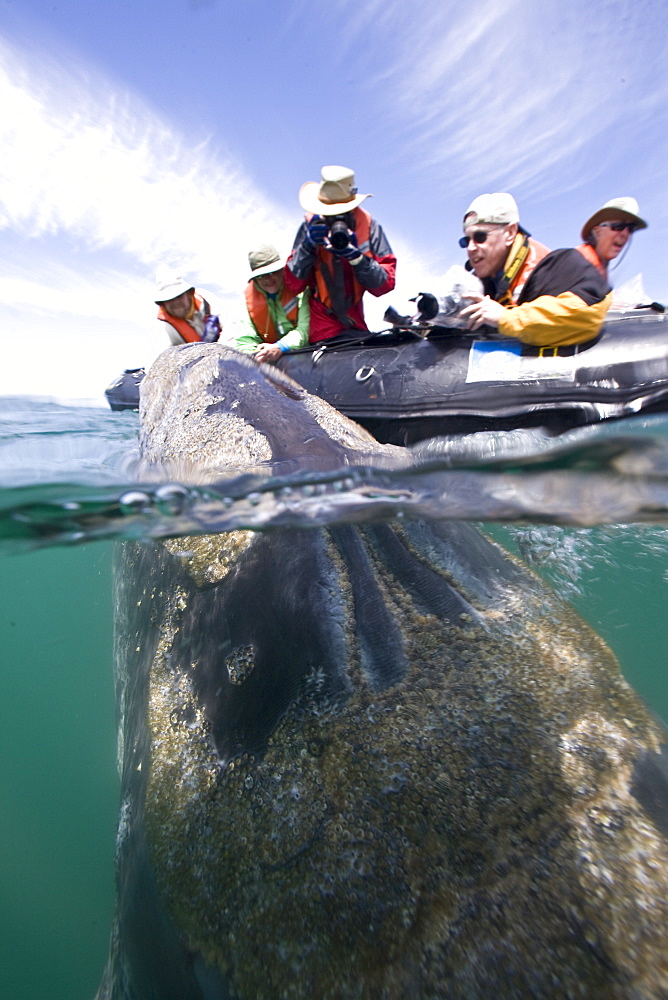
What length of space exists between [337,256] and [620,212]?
2452 mm

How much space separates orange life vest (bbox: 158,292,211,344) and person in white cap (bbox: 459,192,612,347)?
10.00ft

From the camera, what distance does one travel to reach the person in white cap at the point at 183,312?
546cm

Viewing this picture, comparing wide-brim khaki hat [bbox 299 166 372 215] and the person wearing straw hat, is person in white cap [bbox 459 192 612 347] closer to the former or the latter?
wide-brim khaki hat [bbox 299 166 372 215]

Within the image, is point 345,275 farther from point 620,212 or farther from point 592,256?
point 620,212

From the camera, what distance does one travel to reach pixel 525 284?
13.9 ft

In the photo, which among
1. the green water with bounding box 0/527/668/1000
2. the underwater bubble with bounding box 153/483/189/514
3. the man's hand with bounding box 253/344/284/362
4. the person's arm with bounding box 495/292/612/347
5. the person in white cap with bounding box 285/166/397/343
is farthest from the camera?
the green water with bounding box 0/527/668/1000

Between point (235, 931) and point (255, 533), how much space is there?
1764 mm

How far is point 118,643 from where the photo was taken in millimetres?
4258

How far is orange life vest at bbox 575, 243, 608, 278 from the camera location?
4077 millimetres

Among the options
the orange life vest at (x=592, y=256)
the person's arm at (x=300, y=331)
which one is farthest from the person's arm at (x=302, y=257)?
the orange life vest at (x=592, y=256)

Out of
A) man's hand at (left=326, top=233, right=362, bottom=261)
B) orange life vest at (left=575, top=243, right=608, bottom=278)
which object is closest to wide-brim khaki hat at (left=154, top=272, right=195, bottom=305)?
man's hand at (left=326, top=233, right=362, bottom=261)

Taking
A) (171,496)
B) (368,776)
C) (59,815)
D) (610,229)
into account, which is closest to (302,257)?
(610,229)

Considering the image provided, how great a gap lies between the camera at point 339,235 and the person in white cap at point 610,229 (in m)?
A: 1.98

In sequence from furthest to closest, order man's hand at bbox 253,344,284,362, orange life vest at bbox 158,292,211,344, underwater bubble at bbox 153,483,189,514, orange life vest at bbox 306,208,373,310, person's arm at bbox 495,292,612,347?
orange life vest at bbox 158,292,211,344
man's hand at bbox 253,344,284,362
orange life vest at bbox 306,208,373,310
person's arm at bbox 495,292,612,347
underwater bubble at bbox 153,483,189,514
